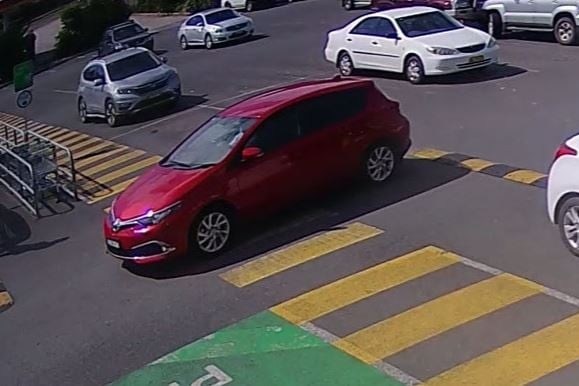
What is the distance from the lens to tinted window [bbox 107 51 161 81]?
2705 centimetres

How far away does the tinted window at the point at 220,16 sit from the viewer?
1555 inches

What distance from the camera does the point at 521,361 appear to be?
8203 mm

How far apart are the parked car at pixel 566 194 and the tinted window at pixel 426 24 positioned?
1250 cm

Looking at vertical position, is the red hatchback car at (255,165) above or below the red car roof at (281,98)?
below

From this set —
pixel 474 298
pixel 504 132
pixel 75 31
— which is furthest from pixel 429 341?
pixel 75 31

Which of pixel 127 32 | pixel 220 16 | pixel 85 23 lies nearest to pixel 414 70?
pixel 220 16

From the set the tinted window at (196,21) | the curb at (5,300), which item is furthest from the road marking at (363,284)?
the tinted window at (196,21)

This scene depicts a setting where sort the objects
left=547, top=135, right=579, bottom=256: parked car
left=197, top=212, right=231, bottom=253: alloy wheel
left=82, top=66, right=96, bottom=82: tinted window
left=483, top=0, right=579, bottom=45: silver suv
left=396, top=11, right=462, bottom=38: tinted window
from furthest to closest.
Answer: left=82, top=66, right=96, bottom=82: tinted window → left=483, top=0, right=579, bottom=45: silver suv → left=396, top=11, right=462, bottom=38: tinted window → left=197, top=212, right=231, bottom=253: alloy wheel → left=547, top=135, right=579, bottom=256: parked car

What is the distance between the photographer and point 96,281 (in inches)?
506

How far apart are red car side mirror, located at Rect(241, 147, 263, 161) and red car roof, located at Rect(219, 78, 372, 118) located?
0.55 m

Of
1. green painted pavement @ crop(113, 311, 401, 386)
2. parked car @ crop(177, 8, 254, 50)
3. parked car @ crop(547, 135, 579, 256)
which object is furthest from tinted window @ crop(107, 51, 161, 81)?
parked car @ crop(547, 135, 579, 256)

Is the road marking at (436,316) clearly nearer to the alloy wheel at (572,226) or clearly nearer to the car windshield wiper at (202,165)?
the alloy wheel at (572,226)

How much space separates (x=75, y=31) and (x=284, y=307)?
45862 mm

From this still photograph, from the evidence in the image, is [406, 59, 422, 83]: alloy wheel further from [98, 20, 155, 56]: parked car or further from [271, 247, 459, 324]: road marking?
[98, 20, 155, 56]: parked car
